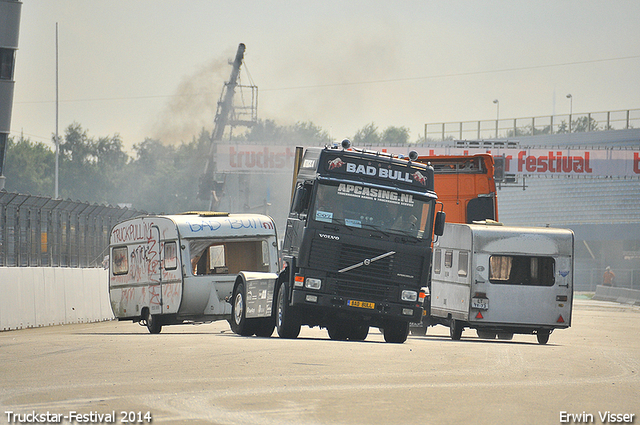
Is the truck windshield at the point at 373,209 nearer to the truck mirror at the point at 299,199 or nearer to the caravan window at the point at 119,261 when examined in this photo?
the truck mirror at the point at 299,199

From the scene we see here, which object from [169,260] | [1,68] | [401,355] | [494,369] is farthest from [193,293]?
[1,68]

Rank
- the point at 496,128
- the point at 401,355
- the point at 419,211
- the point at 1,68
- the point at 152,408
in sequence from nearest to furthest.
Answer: the point at 152,408 → the point at 401,355 → the point at 419,211 → the point at 1,68 → the point at 496,128

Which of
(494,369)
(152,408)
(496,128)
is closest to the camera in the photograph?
(152,408)

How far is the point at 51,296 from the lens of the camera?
24703 millimetres

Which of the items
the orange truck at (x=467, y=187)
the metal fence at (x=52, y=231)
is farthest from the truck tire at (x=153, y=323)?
Answer: the orange truck at (x=467, y=187)

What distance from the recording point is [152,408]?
8891 mm

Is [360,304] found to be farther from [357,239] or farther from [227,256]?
[227,256]

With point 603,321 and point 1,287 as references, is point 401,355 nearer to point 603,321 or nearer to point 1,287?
point 1,287

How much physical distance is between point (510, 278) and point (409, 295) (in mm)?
4817

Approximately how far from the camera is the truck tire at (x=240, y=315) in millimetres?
19094

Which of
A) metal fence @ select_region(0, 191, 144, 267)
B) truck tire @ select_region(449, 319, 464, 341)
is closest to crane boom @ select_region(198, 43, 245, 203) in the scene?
metal fence @ select_region(0, 191, 144, 267)

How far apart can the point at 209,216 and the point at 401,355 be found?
7.66 m

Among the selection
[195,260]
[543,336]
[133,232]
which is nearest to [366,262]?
[195,260]

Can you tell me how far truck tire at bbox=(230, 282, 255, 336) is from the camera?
19094 mm
